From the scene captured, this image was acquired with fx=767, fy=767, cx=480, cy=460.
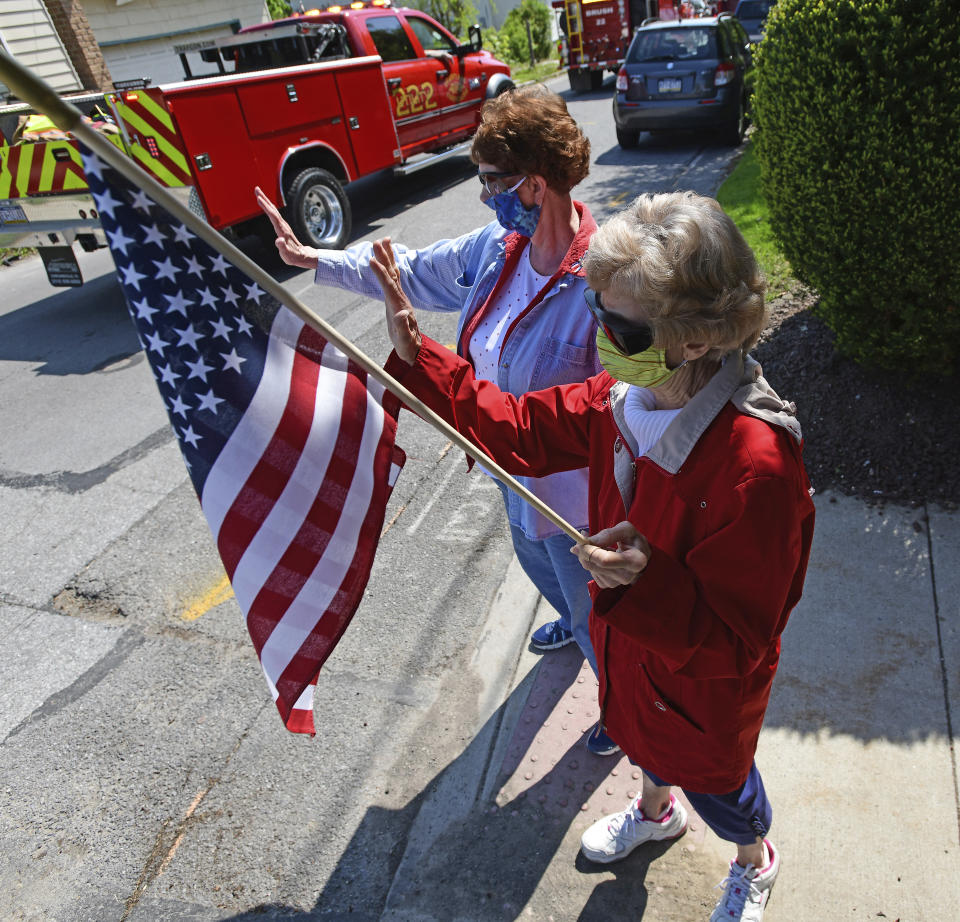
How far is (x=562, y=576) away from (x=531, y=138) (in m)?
1.41

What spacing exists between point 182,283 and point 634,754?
1.69 metres

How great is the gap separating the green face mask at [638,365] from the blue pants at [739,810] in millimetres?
1153

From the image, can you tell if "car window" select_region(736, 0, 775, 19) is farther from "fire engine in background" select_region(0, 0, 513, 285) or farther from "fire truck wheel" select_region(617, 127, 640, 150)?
"fire engine in background" select_region(0, 0, 513, 285)

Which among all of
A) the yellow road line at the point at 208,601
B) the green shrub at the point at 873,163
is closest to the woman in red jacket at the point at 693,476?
the green shrub at the point at 873,163

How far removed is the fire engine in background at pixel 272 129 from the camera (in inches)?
274

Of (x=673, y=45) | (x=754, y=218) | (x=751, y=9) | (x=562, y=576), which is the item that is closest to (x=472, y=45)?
(x=673, y=45)

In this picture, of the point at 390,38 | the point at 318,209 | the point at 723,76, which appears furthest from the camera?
the point at 723,76

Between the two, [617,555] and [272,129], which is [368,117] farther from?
[617,555]

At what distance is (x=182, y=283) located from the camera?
5.46ft

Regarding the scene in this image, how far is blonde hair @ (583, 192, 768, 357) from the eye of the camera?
1.54 m

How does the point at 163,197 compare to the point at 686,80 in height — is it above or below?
above

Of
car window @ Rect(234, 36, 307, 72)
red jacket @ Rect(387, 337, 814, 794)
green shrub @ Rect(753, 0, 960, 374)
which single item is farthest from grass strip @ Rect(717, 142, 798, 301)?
car window @ Rect(234, 36, 307, 72)

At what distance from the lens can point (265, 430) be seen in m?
1.78

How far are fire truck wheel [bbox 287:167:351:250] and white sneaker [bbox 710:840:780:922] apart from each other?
753 centimetres
